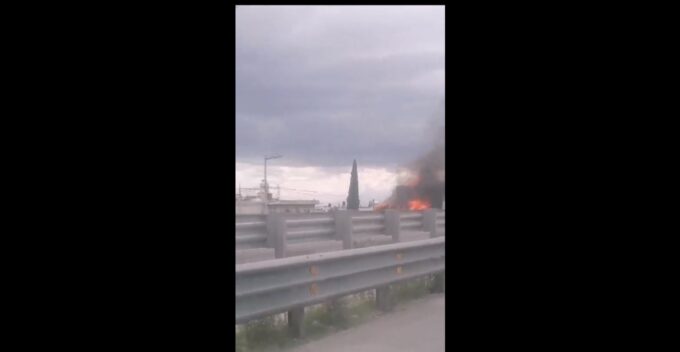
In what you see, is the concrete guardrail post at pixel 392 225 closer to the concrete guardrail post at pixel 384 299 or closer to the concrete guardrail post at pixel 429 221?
the concrete guardrail post at pixel 429 221

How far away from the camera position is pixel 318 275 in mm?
3541

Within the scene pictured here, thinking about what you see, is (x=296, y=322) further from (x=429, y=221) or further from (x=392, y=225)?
(x=429, y=221)

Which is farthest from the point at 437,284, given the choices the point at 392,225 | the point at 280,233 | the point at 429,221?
the point at 280,233

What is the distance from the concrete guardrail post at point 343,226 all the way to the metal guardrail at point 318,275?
0.46 meters

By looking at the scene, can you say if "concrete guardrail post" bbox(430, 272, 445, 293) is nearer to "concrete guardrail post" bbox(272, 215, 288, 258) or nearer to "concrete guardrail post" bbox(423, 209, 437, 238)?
"concrete guardrail post" bbox(423, 209, 437, 238)

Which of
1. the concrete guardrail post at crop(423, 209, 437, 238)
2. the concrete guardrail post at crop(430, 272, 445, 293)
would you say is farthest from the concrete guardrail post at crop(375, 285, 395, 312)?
the concrete guardrail post at crop(423, 209, 437, 238)

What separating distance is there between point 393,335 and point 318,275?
0.66m

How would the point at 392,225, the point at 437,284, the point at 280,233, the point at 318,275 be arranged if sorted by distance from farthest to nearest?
the point at 392,225 < the point at 437,284 < the point at 280,233 < the point at 318,275

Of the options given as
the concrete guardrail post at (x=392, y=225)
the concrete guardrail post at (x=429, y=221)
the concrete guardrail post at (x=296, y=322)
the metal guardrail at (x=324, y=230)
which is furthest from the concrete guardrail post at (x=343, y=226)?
the concrete guardrail post at (x=429, y=221)

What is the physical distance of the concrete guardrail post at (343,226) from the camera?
4.76m

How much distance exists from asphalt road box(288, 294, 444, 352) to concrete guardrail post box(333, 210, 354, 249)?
72 centimetres
